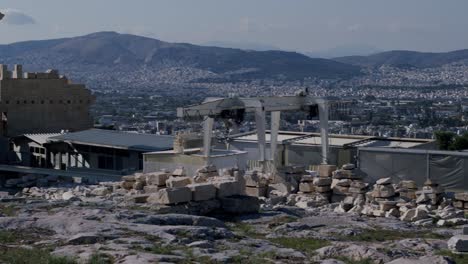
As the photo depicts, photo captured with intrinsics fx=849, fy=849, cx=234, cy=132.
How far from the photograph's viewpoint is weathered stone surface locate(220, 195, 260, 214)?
69.0 feet

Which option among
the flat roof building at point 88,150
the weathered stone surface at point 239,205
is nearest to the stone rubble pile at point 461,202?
the weathered stone surface at point 239,205

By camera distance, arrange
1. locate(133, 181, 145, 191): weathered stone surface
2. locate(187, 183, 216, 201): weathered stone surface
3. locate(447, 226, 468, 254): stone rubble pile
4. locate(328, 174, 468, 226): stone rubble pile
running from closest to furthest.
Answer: locate(447, 226, 468, 254): stone rubble pile < locate(187, 183, 216, 201): weathered stone surface < locate(328, 174, 468, 226): stone rubble pile < locate(133, 181, 145, 191): weathered stone surface

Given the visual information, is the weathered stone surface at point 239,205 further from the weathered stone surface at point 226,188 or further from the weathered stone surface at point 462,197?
the weathered stone surface at point 462,197

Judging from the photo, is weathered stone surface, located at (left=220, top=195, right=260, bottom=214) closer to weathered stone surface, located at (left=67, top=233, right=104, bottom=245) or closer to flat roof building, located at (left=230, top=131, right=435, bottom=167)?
weathered stone surface, located at (left=67, top=233, right=104, bottom=245)

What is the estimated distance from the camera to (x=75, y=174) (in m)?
37.8

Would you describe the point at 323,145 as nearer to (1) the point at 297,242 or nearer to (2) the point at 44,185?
(2) the point at 44,185

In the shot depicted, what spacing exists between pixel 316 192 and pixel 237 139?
13.2 metres

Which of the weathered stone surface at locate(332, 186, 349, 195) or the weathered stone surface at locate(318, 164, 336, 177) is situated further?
the weathered stone surface at locate(318, 164, 336, 177)

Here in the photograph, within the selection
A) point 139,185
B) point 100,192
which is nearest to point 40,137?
point 100,192

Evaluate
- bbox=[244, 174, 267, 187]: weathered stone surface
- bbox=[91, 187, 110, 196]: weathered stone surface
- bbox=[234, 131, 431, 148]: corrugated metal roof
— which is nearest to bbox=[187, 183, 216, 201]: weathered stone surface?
bbox=[244, 174, 267, 187]: weathered stone surface

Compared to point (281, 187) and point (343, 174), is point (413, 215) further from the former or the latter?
point (281, 187)

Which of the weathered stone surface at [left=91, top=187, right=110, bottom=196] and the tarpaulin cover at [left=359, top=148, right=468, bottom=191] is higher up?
the tarpaulin cover at [left=359, top=148, right=468, bottom=191]

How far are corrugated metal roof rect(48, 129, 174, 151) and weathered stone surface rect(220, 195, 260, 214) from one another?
18.3 metres

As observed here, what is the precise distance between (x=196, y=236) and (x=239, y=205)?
5218 mm
